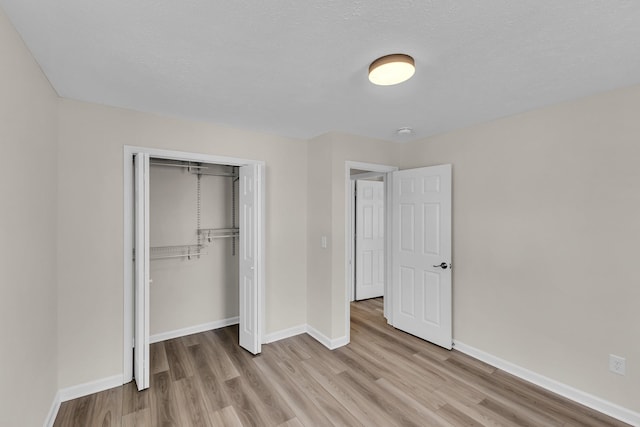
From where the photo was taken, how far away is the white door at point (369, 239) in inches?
193

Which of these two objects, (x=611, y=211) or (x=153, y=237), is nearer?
(x=611, y=211)

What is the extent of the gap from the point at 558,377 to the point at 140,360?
3.46 m

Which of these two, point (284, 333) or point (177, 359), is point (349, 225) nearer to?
point (284, 333)

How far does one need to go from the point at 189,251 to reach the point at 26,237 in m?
1.92

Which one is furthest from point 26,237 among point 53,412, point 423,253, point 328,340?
point 423,253

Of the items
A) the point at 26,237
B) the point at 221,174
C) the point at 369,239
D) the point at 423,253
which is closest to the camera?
the point at 26,237

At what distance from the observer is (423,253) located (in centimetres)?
338

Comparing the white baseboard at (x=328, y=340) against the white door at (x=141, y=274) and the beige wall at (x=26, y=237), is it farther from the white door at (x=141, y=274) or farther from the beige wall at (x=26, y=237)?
the beige wall at (x=26, y=237)

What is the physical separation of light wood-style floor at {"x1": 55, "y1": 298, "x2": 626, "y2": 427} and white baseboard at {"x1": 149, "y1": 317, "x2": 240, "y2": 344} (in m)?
0.12

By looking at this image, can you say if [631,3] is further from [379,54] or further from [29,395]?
[29,395]

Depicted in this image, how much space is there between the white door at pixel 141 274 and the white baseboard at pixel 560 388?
306 centimetres

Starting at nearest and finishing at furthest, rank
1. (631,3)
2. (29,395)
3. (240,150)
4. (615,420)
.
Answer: (631,3), (29,395), (615,420), (240,150)

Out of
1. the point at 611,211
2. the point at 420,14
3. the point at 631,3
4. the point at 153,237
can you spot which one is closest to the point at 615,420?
the point at 611,211

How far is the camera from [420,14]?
1324mm
